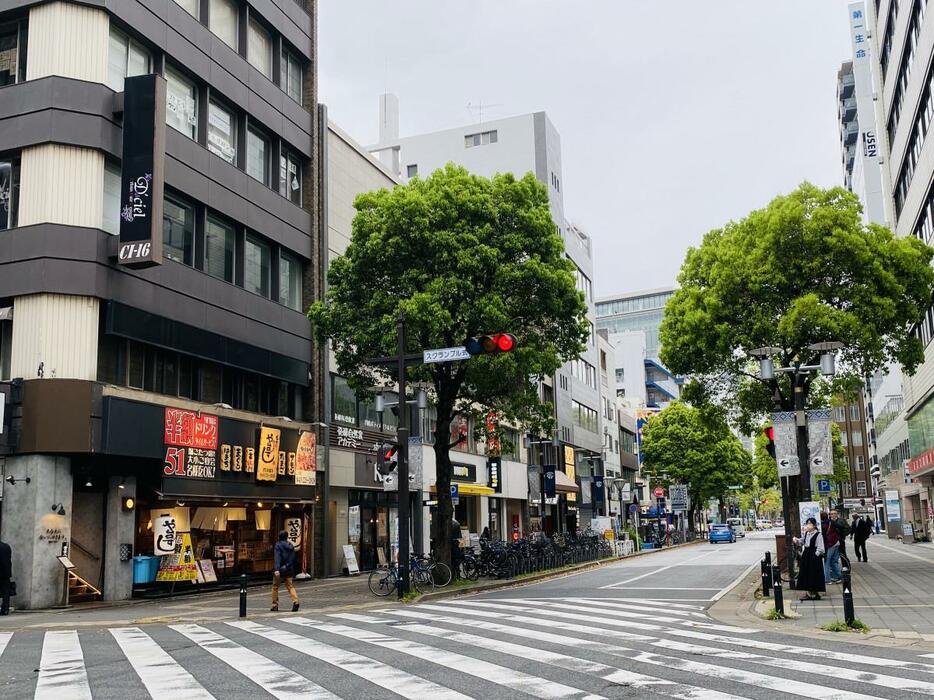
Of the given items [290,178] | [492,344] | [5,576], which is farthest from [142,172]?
[492,344]

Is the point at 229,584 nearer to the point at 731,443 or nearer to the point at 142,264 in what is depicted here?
the point at 142,264

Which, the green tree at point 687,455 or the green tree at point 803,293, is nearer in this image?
the green tree at point 803,293

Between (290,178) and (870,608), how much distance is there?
2414cm

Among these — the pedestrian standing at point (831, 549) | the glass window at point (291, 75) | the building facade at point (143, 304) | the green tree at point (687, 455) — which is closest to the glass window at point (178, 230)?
the building facade at point (143, 304)

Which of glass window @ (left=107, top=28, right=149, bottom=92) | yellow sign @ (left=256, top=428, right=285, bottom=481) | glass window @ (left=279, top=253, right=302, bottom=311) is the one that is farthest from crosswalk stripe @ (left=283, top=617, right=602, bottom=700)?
glass window @ (left=279, top=253, right=302, bottom=311)

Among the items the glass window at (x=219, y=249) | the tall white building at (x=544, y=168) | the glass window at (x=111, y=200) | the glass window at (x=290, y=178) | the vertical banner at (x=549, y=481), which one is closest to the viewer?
the glass window at (x=111, y=200)

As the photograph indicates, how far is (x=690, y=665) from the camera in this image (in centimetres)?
1114

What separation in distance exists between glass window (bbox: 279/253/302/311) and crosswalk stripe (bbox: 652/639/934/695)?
22068mm

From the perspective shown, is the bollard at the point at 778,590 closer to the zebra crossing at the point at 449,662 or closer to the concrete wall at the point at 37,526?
the zebra crossing at the point at 449,662

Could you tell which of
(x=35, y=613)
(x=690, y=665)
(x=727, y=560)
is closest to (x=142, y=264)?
(x=35, y=613)

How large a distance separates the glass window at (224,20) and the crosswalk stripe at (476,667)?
71.6ft

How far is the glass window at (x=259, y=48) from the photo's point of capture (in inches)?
1261

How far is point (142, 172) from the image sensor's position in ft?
75.6

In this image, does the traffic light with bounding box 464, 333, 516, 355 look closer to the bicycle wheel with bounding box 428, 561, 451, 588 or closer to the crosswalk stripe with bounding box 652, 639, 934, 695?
the crosswalk stripe with bounding box 652, 639, 934, 695
